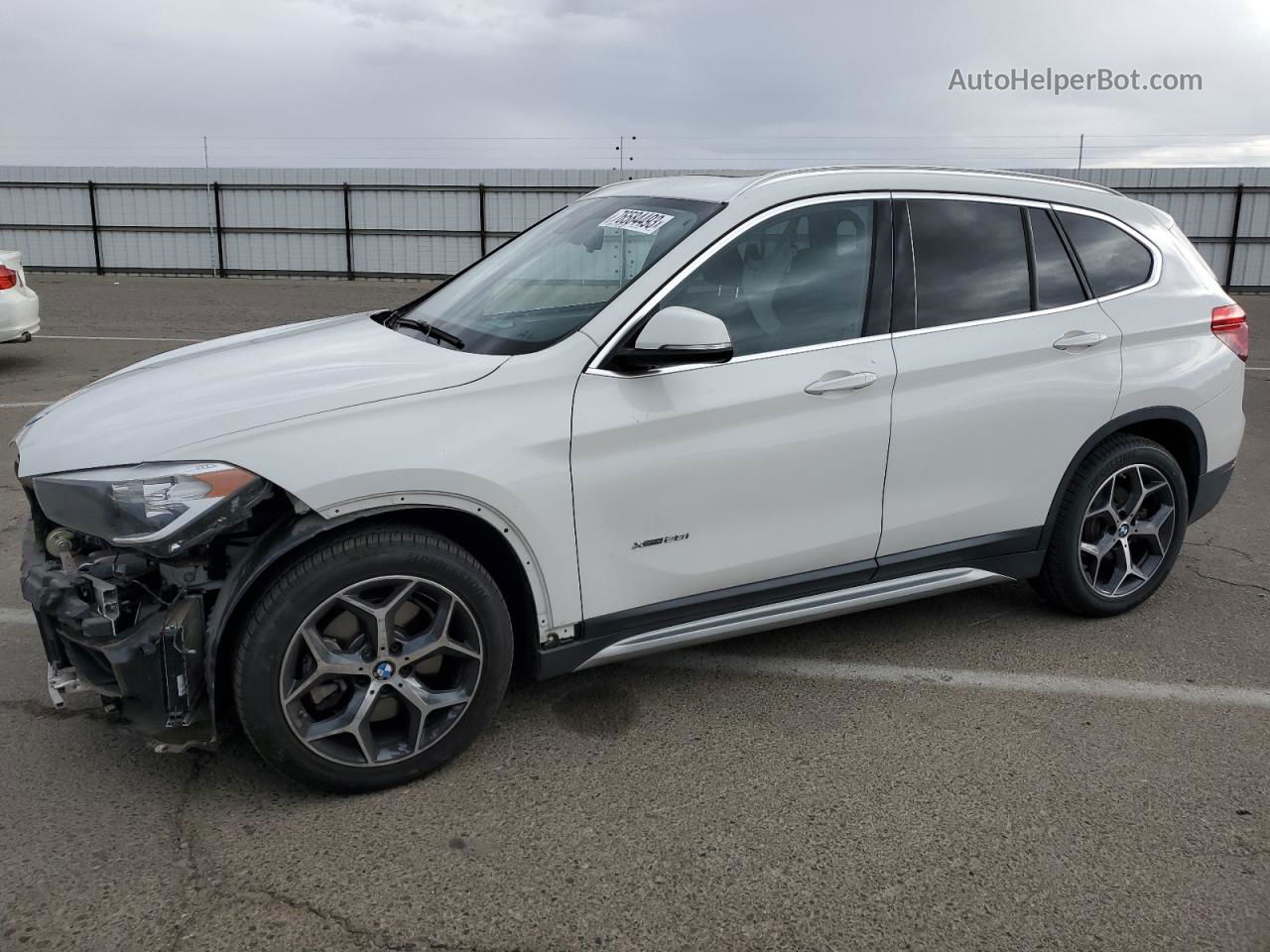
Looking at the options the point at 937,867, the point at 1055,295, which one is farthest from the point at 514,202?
the point at 937,867

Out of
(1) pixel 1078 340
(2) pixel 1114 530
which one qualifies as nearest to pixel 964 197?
(1) pixel 1078 340

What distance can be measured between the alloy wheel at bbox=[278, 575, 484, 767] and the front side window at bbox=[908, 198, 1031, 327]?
194cm

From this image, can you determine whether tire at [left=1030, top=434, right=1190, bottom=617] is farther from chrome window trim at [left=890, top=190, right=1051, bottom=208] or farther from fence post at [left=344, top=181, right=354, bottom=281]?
fence post at [left=344, top=181, right=354, bottom=281]

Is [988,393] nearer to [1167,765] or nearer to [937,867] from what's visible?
[1167,765]

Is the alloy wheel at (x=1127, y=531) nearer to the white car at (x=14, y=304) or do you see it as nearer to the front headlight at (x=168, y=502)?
the front headlight at (x=168, y=502)

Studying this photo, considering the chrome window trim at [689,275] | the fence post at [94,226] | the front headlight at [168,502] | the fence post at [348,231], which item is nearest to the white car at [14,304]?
the front headlight at [168,502]

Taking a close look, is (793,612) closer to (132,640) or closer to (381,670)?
(381,670)

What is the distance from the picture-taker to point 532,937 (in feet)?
8.14

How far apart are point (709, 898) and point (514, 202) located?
928 inches

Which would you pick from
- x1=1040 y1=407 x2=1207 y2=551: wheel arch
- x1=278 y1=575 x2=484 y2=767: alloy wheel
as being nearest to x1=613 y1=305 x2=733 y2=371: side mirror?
x1=278 y1=575 x2=484 y2=767: alloy wheel

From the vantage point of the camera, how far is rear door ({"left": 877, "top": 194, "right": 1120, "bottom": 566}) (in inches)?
144

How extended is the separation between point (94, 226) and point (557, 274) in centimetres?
2558

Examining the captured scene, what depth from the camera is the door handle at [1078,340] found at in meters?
3.93

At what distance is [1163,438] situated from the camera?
441 centimetres
